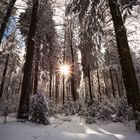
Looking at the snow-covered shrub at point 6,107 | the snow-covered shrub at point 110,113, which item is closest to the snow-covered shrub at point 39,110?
the snow-covered shrub at point 6,107

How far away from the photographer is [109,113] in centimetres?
944

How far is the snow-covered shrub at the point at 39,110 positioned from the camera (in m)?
7.35

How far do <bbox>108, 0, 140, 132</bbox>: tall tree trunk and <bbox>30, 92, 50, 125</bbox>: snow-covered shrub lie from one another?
314cm

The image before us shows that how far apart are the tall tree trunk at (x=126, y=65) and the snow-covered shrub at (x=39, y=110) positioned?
124 inches

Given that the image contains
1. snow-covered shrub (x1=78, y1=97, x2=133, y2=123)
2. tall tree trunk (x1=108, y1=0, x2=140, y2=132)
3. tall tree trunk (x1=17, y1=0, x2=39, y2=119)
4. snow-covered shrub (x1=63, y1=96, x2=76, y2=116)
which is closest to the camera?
tall tree trunk (x1=108, y1=0, x2=140, y2=132)

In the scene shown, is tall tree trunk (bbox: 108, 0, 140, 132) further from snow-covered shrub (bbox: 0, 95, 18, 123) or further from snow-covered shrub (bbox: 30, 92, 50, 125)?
snow-covered shrub (bbox: 0, 95, 18, 123)

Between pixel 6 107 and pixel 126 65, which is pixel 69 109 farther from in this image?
pixel 126 65

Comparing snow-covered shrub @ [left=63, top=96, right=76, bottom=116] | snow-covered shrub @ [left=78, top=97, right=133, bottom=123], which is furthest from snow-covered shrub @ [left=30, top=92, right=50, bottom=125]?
snow-covered shrub @ [left=63, top=96, right=76, bottom=116]

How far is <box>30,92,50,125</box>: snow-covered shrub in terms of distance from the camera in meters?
7.35

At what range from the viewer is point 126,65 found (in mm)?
6336

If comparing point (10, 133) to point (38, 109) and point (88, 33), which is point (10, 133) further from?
point (88, 33)

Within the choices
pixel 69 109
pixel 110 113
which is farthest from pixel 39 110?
pixel 69 109

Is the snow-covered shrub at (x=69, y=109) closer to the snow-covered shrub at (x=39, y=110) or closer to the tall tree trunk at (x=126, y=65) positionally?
the snow-covered shrub at (x=39, y=110)

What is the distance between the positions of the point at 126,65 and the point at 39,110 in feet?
11.8
